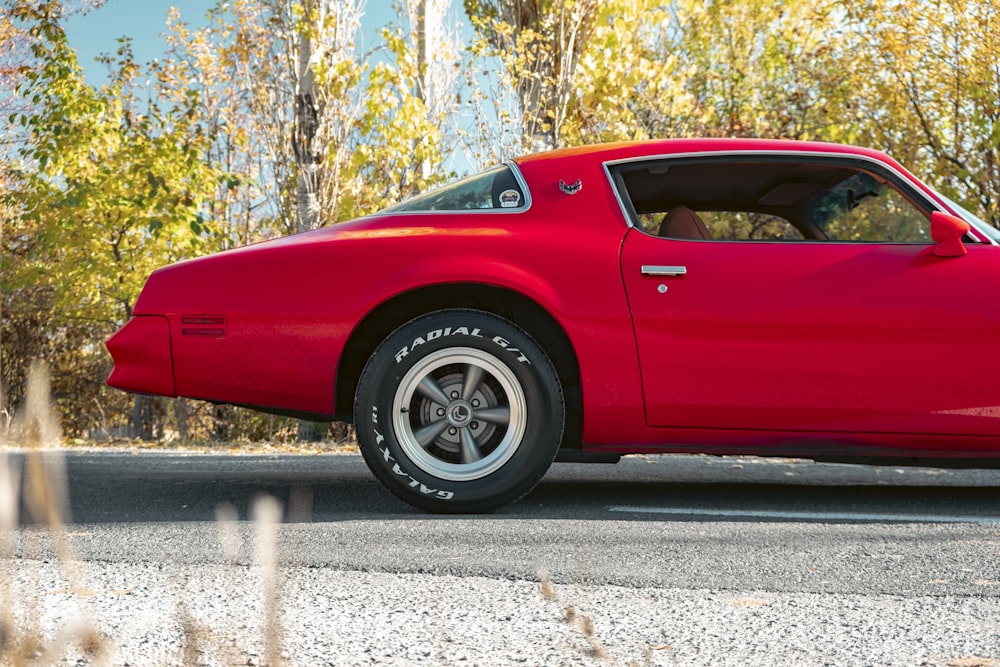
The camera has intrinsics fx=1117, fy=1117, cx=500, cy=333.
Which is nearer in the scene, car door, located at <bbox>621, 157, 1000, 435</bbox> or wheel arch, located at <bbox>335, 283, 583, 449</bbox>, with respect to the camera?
car door, located at <bbox>621, 157, 1000, 435</bbox>

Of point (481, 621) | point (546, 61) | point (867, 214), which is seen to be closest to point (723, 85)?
point (546, 61)

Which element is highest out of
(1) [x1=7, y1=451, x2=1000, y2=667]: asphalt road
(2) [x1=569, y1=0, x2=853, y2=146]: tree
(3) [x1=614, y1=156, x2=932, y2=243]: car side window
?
(2) [x1=569, y1=0, x2=853, y2=146]: tree

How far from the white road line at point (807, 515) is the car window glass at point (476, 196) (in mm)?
1293

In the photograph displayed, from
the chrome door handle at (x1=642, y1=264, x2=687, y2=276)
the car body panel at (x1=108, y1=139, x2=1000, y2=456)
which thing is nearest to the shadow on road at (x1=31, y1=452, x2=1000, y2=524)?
the car body panel at (x1=108, y1=139, x2=1000, y2=456)

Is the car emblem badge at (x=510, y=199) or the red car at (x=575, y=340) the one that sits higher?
the car emblem badge at (x=510, y=199)

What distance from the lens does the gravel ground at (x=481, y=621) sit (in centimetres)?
238

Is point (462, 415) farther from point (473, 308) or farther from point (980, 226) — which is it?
point (980, 226)

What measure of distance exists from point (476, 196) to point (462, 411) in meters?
0.90

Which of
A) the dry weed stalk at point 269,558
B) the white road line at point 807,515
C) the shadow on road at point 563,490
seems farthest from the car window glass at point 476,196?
→ the dry weed stalk at point 269,558

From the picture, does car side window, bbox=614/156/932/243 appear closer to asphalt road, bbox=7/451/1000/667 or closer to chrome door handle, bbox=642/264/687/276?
chrome door handle, bbox=642/264/687/276

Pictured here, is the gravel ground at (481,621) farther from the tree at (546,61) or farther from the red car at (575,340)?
the tree at (546,61)

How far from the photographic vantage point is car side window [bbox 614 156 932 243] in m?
4.50

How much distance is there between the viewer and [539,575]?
2.18m

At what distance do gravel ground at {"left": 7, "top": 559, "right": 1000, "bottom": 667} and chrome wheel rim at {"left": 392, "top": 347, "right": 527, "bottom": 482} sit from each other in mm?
1028
